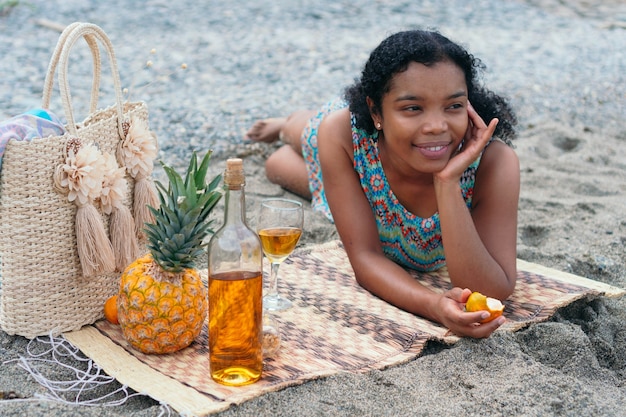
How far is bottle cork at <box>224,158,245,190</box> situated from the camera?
244 cm

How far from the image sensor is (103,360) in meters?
2.97

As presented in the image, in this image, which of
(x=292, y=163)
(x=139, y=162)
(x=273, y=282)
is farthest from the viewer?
(x=292, y=163)

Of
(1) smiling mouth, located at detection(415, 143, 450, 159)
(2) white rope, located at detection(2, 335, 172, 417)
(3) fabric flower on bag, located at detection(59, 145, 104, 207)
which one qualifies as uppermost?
(1) smiling mouth, located at detection(415, 143, 450, 159)

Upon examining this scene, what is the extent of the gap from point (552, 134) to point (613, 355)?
4252 millimetres

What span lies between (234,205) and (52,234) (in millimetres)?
981

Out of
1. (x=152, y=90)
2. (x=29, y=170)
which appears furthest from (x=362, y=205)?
(x=152, y=90)

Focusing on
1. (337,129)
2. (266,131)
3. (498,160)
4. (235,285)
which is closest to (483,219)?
(498,160)

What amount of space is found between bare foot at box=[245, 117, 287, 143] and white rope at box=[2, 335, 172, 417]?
133 inches

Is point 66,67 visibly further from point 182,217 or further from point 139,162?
point 182,217

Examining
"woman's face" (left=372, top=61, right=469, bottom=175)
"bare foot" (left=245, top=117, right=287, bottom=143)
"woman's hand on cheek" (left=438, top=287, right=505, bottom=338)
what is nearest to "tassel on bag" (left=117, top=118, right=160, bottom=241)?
"woman's face" (left=372, top=61, right=469, bottom=175)

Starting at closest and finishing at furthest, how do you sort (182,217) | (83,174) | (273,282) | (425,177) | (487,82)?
1. (182,217)
2. (83,174)
3. (273,282)
4. (425,177)
5. (487,82)

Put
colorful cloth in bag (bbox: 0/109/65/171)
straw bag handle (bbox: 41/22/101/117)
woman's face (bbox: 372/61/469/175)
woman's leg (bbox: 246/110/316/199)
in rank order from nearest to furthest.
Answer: colorful cloth in bag (bbox: 0/109/65/171) < straw bag handle (bbox: 41/22/101/117) < woman's face (bbox: 372/61/469/175) < woman's leg (bbox: 246/110/316/199)

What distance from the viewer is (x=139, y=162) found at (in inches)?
133

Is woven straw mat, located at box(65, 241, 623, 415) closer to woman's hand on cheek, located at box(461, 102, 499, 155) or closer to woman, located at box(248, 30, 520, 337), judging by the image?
woman, located at box(248, 30, 520, 337)
